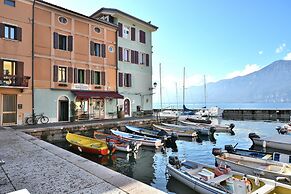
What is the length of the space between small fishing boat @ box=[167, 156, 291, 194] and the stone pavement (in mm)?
3268

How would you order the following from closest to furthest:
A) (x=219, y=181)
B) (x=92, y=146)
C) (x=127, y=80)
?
(x=219, y=181)
(x=92, y=146)
(x=127, y=80)

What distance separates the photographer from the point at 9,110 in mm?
18844

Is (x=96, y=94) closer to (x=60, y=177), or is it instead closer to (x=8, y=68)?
(x=8, y=68)

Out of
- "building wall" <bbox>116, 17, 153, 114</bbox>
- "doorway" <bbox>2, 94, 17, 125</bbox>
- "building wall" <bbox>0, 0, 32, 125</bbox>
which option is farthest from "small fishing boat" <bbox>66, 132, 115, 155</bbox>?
"building wall" <bbox>116, 17, 153, 114</bbox>

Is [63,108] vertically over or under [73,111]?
over

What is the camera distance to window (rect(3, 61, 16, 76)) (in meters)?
18.9

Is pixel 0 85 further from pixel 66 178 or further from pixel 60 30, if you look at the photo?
pixel 66 178

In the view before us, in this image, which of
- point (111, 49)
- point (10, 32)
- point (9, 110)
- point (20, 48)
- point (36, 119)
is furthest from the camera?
point (111, 49)

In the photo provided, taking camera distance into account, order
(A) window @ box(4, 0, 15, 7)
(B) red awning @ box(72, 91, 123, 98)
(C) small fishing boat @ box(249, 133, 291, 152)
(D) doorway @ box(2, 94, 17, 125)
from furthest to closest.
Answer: (B) red awning @ box(72, 91, 123, 98)
(A) window @ box(4, 0, 15, 7)
(D) doorway @ box(2, 94, 17, 125)
(C) small fishing boat @ box(249, 133, 291, 152)

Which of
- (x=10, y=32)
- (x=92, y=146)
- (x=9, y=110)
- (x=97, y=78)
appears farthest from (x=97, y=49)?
(x=92, y=146)

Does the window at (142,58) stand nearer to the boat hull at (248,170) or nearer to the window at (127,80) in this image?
the window at (127,80)

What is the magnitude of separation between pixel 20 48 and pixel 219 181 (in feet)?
66.0

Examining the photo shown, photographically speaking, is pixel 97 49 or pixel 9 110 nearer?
pixel 9 110

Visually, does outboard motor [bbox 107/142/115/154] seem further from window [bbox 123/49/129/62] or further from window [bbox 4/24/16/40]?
window [bbox 123/49/129/62]
